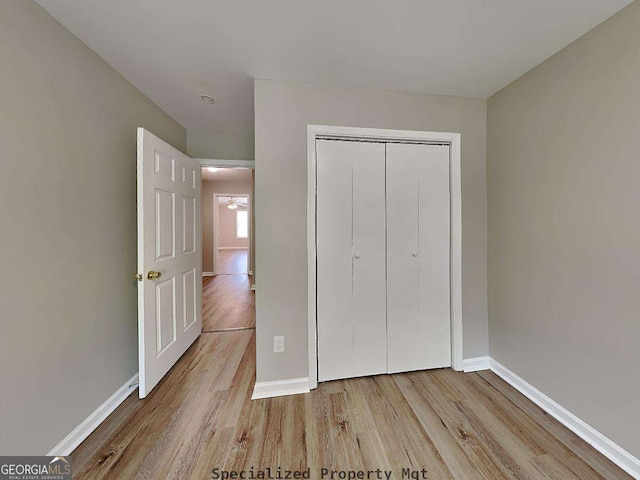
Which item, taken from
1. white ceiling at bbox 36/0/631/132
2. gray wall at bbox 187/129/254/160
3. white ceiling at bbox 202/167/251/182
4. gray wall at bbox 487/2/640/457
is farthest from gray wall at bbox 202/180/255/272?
gray wall at bbox 487/2/640/457

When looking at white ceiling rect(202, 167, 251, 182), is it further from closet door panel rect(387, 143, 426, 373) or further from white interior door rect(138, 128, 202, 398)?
closet door panel rect(387, 143, 426, 373)

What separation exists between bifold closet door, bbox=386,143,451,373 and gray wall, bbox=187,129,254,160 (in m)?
1.67

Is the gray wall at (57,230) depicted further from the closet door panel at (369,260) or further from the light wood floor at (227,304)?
the closet door panel at (369,260)

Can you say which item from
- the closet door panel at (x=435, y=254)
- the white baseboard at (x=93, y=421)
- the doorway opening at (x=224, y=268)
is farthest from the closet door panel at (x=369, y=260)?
the white baseboard at (x=93, y=421)

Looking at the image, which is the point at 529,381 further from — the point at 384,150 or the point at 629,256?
the point at 384,150

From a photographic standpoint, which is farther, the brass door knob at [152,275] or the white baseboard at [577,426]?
the brass door knob at [152,275]

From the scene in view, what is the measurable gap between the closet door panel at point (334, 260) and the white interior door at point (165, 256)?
3.98 ft

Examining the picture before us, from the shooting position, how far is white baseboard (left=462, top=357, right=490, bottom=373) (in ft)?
6.73

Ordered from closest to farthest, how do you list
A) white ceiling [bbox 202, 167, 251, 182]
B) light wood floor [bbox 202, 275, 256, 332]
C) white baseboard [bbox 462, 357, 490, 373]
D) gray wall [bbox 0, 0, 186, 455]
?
1. gray wall [bbox 0, 0, 186, 455]
2. white baseboard [bbox 462, 357, 490, 373]
3. light wood floor [bbox 202, 275, 256, 332]
4. white ceiling [bbox 202, 167, 251, 182]

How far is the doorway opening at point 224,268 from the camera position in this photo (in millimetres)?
3295

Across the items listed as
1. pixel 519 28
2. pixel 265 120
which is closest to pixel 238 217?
pixel 265 120

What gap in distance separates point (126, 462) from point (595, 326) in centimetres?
261

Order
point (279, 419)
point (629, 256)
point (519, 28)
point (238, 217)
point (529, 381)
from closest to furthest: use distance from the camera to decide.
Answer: point (629, 256) < point (519, 28) < point (279, 419) < point (529, 381) < point (238, 217)

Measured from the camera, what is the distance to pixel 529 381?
1.75 m
